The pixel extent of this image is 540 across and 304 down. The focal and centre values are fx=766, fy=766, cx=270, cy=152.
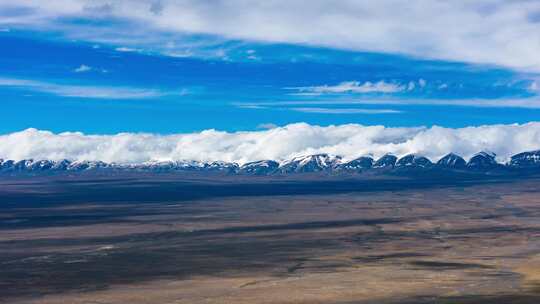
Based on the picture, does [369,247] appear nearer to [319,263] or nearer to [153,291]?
[319,263]

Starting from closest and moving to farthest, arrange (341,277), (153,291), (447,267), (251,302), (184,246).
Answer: (251,302)
(153,291)
(341,277)
(447,267)
(184,246)

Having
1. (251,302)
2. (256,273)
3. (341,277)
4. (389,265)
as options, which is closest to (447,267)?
(389,265)

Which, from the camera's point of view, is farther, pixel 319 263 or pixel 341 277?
pixel 319 263

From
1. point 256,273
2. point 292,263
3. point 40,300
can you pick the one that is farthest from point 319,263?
point 40,300

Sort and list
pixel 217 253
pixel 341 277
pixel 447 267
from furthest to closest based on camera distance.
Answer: pixel 217 253 → pixel 447 267 → pixel 341 277

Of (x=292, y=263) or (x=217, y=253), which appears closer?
(x=292, y=263)

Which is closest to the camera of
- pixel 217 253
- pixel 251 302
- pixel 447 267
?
pixel 251 302

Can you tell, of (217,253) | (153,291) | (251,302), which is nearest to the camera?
(251,302)

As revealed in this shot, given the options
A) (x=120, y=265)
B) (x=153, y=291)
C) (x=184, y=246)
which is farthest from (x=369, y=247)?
(x=153, y=291)

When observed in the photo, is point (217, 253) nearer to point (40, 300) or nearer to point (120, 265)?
point (120, 265)
